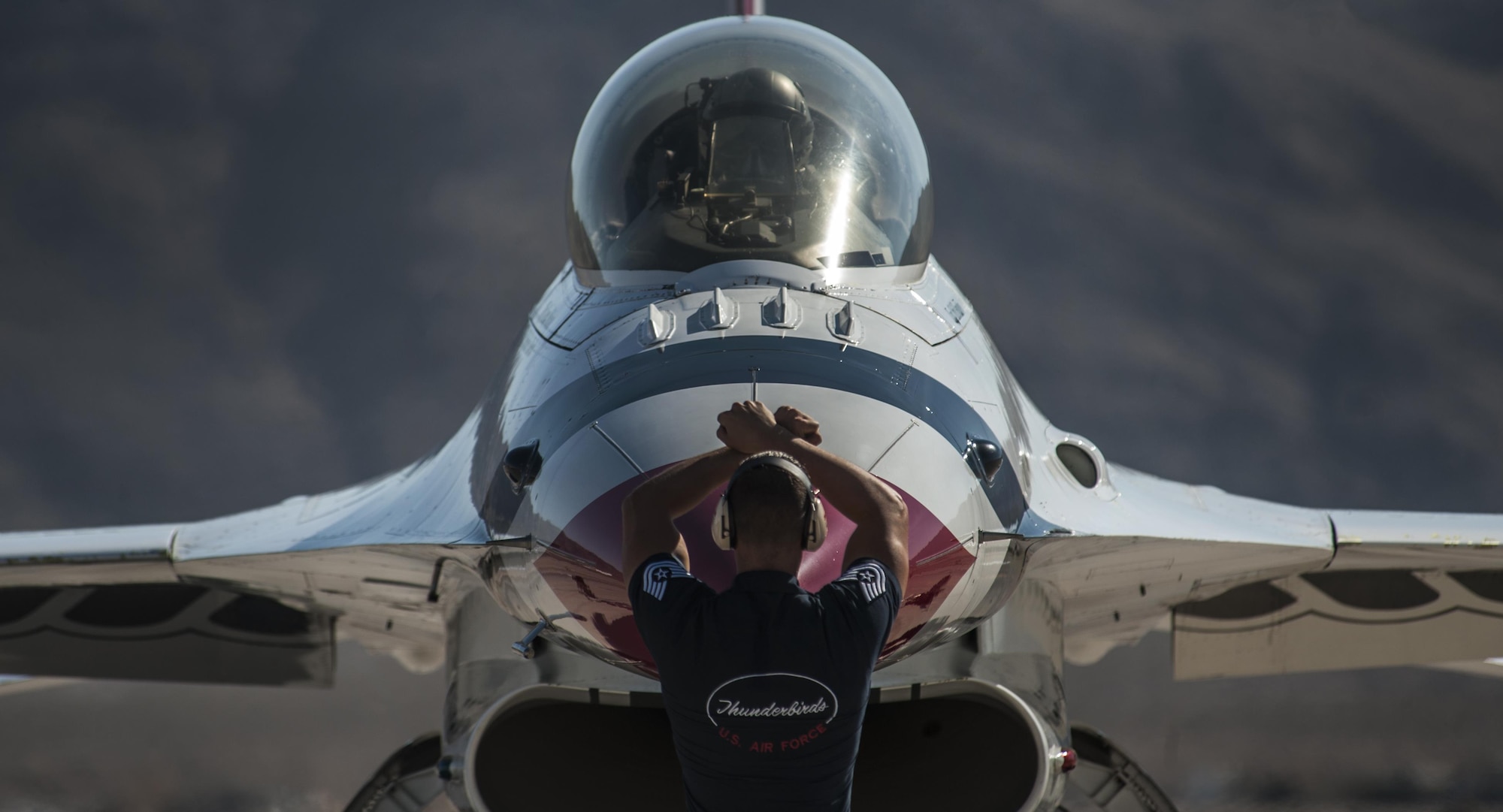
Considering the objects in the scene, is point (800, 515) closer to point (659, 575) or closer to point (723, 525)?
point (723, 525)

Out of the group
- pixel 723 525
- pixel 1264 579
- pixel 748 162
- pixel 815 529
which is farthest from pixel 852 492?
pixel 1264 579

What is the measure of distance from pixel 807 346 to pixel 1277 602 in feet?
10.2

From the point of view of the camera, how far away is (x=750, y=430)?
2.71 m

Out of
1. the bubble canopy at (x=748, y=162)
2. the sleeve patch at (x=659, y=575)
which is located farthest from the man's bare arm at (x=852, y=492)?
the bubble canopy at (x=748, y=162)

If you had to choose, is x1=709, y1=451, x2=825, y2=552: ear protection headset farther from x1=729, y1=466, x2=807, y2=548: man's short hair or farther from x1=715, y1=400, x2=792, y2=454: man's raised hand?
x1=715, y1=400, x2=792, y2=454: man's raised hand

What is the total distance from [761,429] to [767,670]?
1.66ft

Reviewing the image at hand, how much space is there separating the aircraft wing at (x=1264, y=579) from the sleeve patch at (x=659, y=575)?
109 cm

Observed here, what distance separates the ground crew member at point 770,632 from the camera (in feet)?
8.00

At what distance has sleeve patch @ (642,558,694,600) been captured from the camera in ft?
8.26

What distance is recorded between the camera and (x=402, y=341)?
44.7 feet

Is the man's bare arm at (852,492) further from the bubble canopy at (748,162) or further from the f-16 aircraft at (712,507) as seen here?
the bubble canopy at (748,162)

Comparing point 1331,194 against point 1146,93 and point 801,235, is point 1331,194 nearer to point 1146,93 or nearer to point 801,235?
point 1146,93

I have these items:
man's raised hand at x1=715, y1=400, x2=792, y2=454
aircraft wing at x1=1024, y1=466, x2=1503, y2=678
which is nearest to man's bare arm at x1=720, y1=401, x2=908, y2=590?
man's raised hand at x1=715, y1=400, x2=792, y2=454

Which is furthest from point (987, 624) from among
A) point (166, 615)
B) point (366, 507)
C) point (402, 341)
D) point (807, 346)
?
point (402, 341)
